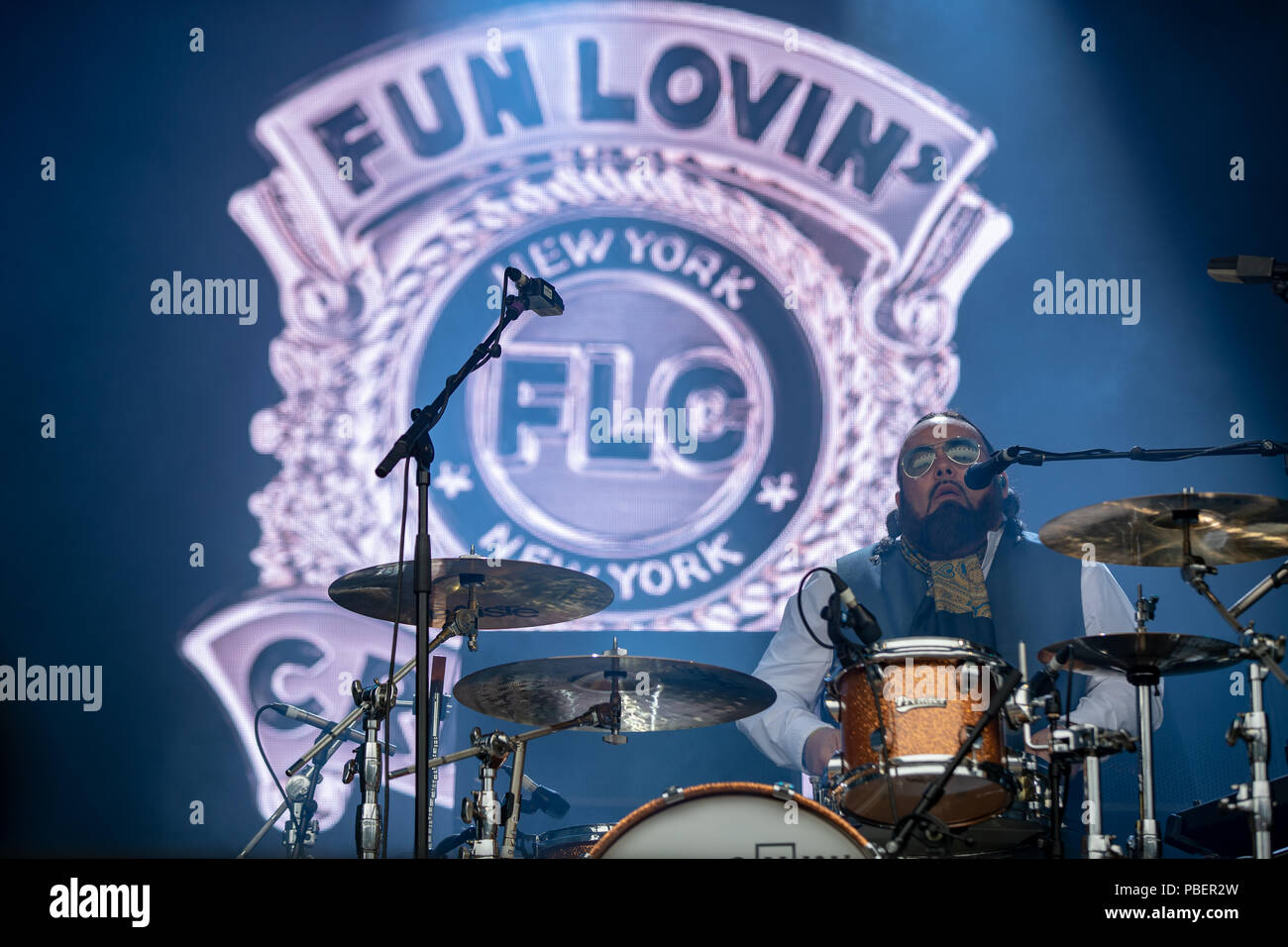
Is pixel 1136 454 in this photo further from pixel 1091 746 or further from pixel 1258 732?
pixel 1091 746

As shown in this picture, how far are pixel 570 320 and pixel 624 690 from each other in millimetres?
1826

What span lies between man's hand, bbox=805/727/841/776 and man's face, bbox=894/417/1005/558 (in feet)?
2.76

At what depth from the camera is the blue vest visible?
5055mm

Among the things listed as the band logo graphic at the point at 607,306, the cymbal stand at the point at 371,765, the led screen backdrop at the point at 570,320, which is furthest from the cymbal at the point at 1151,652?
the cymbal stand at the point at 371,765

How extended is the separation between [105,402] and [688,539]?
7.53ft

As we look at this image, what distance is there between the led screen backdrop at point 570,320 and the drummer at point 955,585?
182mm

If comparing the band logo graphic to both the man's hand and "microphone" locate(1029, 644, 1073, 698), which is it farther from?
"microphone" locate(1029, 644, 1073, 698)

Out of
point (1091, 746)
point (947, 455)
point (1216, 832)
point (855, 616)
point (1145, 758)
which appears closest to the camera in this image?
point (855, 616)

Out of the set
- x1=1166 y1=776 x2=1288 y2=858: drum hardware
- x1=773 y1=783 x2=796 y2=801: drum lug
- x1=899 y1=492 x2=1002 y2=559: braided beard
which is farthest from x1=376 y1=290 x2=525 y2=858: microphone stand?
x1=1166 y1=776 x2=1288 y2=858: drum hardware

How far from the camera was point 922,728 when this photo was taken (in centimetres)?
375

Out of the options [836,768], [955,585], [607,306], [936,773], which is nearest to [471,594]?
[836,768]

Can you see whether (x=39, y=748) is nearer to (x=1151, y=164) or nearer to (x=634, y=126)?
(x=634, y=126)

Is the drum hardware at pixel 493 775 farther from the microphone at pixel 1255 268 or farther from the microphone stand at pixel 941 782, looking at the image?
the microphone at pixel 1255 268

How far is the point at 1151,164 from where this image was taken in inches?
217
